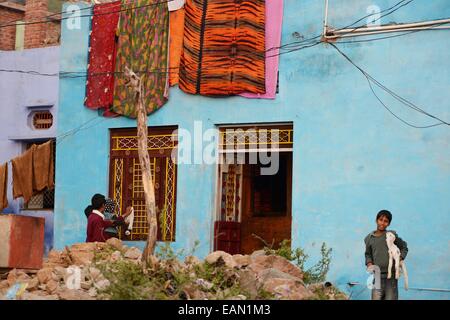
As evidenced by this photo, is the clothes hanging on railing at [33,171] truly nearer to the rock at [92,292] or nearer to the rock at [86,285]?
the rock at [86,285]

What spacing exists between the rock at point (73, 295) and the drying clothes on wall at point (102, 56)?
6612 mm

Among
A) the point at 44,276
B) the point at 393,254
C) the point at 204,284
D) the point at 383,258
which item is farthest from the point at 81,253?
the point at 393,254

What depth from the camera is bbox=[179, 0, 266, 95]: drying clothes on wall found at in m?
15.8

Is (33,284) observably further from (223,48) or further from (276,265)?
(223,48)

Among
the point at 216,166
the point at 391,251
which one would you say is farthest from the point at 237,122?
the point at 391,251

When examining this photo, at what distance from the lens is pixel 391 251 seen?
11.7 meters

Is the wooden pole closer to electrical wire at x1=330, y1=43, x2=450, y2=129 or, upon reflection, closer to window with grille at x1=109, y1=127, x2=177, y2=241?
electrical wire at x1=330, y1=43, x2=450, y2=129

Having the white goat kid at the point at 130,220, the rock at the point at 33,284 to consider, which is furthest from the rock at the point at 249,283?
the white goat kid at the point at 130,220

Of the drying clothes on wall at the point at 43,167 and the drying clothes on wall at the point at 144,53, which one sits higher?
the drying clothes on wall at the point at 144,53

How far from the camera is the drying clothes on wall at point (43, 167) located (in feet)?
58.5

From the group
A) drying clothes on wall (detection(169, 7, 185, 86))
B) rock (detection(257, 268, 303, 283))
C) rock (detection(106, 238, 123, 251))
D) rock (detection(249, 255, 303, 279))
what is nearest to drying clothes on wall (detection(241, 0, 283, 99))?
drying clothes on wall (detection(169, 7, 185, 86))

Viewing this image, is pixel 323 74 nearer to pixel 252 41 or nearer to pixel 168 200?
pixel 252 41

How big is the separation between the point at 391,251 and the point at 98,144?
6.92 m

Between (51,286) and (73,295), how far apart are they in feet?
2.75
